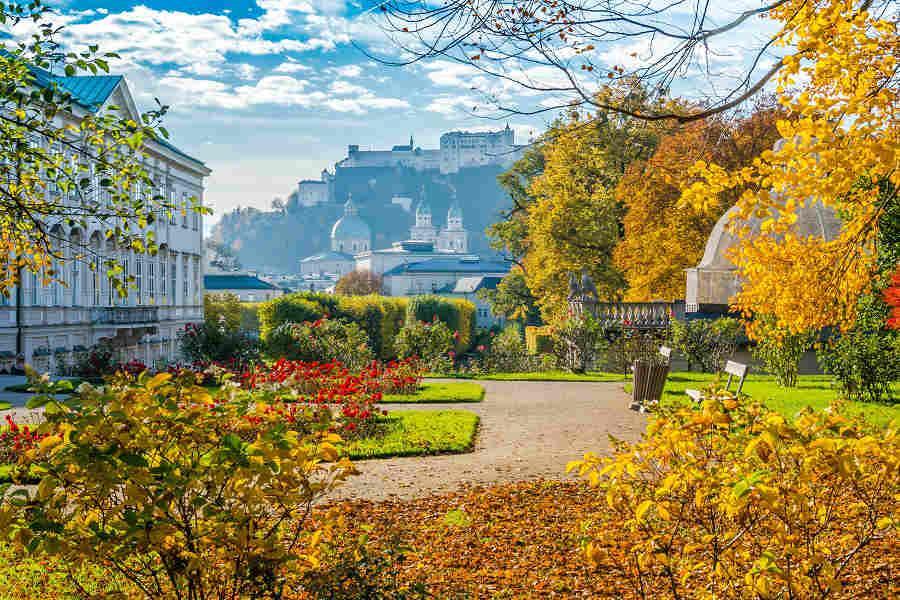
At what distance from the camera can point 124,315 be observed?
96.6ft

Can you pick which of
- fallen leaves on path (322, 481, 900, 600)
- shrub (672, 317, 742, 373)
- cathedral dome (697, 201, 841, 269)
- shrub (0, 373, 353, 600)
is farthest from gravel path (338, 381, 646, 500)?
cathedral dome (697, 201, 841, 269)

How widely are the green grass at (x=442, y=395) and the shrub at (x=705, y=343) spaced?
6419 millimetres

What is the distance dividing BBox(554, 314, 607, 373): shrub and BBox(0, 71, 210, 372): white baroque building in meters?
10.4

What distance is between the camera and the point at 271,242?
193m

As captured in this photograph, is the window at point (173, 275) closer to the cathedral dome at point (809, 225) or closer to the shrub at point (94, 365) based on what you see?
the shrub at point (94, 365)

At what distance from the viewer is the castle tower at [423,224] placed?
17312cm

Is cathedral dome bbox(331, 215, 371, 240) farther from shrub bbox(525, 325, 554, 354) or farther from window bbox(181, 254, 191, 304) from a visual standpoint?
shrub bbox(525, 325, 554, 354)

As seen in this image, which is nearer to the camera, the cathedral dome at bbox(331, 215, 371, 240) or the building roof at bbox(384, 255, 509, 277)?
the building roof at bbox(384, 255, 509, 277)

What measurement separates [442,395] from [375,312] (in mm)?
25954

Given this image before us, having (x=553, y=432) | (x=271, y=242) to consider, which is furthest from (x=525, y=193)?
(x=271, y=242)

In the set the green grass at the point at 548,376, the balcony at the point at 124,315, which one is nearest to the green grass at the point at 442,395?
the green grass at the point at 548,376

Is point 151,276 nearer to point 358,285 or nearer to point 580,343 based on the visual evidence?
point 580,343

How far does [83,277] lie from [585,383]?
18.0m

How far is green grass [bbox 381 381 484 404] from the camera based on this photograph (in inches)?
607
